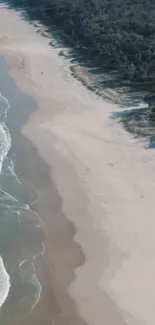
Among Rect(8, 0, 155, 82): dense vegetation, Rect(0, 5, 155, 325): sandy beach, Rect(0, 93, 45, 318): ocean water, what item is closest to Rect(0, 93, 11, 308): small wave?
Rect(0, 93, 45, 318): ocean water

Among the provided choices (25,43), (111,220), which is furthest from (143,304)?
(25,43)

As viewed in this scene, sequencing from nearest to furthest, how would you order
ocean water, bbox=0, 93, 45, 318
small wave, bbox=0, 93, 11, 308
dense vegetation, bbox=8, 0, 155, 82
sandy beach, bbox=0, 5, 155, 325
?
1. sandy beach, bbox=0, 5, 155, 325
2. ocean water, bbox=0, 93, 45, 318
3. small wave, bbox=0, 93, 11, 308
4. dense vegetation, bbox=8, 0, 155, 82

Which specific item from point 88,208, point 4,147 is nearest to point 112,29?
point 4,147

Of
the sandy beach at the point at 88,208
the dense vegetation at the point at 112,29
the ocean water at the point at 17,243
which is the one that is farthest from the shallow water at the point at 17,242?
the dense vegetation at the point at 112,29

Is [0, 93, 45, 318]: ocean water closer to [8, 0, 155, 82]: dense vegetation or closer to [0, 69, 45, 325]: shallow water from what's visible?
[0, 69, 45, 325]: shallow water

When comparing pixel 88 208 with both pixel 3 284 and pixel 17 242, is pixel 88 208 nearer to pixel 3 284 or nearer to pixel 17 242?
pixel 17 242

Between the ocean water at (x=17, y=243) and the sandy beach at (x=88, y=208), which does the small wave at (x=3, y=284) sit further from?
the sandy beach at (x=88, y=208)
